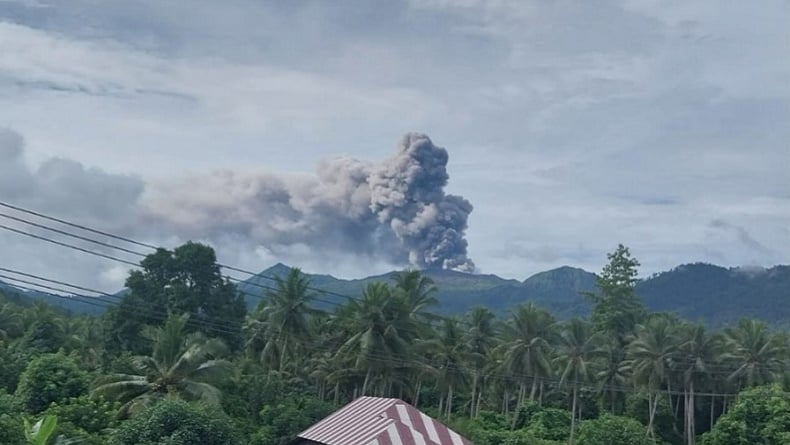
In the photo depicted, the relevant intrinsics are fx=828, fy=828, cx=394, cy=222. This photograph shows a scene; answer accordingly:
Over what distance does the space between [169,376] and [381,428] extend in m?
9.99

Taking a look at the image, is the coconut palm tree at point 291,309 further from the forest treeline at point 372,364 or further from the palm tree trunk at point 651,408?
the palm tree trunk at point 651,408

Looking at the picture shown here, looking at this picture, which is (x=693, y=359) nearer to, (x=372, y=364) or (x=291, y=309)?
(x=372, y=364)

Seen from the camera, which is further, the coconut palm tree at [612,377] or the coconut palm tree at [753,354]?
the coconut palm tree at [612,377]

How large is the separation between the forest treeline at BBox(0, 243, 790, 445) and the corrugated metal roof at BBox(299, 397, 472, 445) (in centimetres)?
319

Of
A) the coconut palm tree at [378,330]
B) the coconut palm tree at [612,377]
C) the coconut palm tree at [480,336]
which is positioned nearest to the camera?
the coconut palm tree at [378,330]

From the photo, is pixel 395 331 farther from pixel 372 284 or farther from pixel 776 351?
pixel 776 351

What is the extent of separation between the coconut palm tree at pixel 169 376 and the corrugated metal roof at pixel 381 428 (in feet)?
16.6

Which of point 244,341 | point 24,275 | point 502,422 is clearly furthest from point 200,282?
point 24,275

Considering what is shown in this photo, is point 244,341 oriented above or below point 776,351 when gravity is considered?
below

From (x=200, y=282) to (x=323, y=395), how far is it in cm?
1502

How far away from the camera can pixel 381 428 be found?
24.8 metres

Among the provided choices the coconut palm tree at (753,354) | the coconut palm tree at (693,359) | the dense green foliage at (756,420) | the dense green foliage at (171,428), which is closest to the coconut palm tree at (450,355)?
the coconut palm tree at (693,359)

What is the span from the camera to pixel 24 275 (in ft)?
62.5

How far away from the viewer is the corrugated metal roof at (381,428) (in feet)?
80.5
